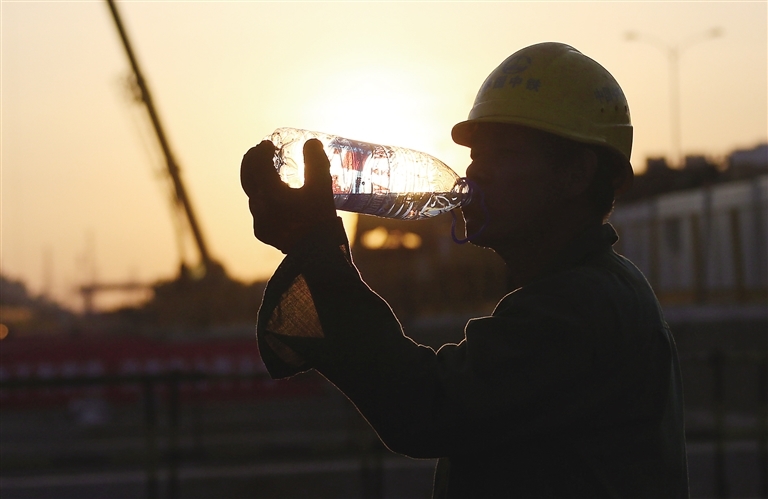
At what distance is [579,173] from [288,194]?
0.61 meters

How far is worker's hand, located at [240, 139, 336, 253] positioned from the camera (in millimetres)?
1882

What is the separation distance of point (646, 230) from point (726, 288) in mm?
4675

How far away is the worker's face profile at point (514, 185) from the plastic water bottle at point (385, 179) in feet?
1.52

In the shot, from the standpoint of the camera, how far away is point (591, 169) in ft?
7.22

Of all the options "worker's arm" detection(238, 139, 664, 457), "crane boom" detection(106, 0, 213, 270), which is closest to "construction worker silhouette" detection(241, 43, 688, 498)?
"worker's arm" detection(238, 139, 664, 457)

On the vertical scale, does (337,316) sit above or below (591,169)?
below

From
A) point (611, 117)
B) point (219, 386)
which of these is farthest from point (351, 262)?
point (219, 386)

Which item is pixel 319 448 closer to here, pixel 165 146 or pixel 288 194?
pixel 288 194

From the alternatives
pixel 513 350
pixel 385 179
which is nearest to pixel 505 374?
pixel 513 350

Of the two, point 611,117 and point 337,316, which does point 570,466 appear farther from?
point 611,117

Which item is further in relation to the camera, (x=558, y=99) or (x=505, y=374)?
(x=558, y=99)

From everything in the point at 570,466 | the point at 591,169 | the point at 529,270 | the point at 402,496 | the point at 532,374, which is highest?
the point at 591,169

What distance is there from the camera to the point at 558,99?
216 cm

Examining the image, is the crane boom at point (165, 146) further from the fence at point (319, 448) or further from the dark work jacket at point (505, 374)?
the dark work jacket at point (505, 374)
